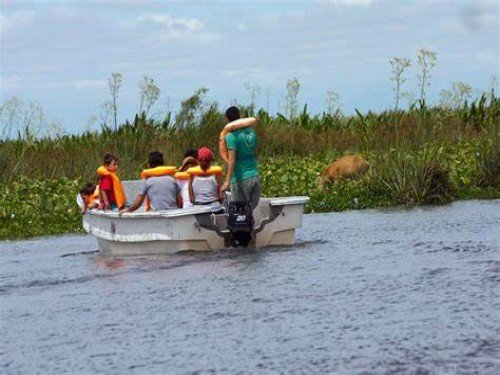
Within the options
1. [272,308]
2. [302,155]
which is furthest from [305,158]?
[272,308]

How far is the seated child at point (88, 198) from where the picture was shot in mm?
20078

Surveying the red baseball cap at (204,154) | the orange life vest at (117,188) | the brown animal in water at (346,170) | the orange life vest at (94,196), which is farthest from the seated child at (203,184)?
the brown animal in water at (346,170)

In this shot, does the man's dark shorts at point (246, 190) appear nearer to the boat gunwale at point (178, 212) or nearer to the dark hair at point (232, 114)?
the boat gunwale at point (178, 212)

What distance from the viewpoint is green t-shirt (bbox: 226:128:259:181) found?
58.6 feet

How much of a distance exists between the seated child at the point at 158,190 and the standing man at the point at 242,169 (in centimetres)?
92

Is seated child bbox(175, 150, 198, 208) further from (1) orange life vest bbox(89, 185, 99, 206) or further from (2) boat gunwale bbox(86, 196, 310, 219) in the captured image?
(1) orange life vest bbox(89, 185, 99, 206)

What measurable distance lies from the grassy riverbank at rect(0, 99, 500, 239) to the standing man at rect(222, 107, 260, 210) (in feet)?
20.8

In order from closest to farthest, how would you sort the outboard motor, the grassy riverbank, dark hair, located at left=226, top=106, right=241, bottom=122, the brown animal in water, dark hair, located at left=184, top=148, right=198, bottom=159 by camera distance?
the outboard motor, dark hair, located at left=226, top=106, right=241, bottom=122, dark hair, located at left=184, top=148, right=198, bottom=159, the grassy riverbank, the brown animal in water

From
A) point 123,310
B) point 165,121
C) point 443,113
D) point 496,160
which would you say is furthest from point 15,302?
point 443,113

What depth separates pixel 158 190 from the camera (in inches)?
726

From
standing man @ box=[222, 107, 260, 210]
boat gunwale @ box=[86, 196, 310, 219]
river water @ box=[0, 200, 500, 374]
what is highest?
standing man @ box=[222, 107, 260, 210]

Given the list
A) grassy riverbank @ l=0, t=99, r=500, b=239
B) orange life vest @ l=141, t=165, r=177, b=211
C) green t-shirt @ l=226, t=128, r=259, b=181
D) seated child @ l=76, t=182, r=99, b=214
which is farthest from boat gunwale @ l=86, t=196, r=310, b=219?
grassy riverbank @ l=0, t=99, r=500, b=239

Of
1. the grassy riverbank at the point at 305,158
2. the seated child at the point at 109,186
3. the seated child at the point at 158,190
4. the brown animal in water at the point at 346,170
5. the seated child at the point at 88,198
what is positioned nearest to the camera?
the seated child at the point at 158,190

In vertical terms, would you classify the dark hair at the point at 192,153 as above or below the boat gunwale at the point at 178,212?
above
